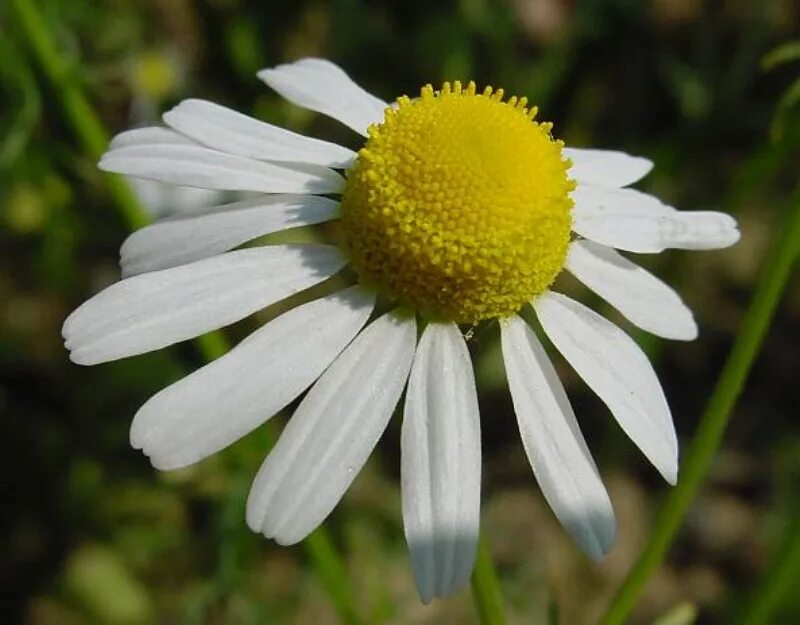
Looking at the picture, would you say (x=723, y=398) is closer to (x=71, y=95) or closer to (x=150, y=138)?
(x=150, y=138)

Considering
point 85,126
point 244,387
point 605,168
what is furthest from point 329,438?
point 85,126

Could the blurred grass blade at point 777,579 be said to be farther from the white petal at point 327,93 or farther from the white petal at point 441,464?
the white petal at point 327,93

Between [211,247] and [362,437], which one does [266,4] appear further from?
[362,437]

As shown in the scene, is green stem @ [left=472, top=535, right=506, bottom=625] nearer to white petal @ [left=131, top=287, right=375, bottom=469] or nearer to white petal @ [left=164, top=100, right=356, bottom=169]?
white petal @ [left=131, top=287, right=375, bottom=469]

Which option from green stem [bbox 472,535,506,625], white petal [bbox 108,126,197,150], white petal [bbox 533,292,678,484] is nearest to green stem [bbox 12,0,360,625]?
white petal [bbox 108,126,197,150]

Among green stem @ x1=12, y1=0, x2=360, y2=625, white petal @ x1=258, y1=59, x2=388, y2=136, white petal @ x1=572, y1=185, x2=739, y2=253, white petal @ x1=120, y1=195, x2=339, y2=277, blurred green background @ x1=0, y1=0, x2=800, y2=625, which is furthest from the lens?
blurred green background @ x1=0, y1=0, x2=800, y2=625

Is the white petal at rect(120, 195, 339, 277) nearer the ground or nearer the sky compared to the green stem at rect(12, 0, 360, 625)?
nearer the sky

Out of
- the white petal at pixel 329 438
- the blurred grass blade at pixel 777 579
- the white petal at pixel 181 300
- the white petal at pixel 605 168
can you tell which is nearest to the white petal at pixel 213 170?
the white petal at pixel 181 300
